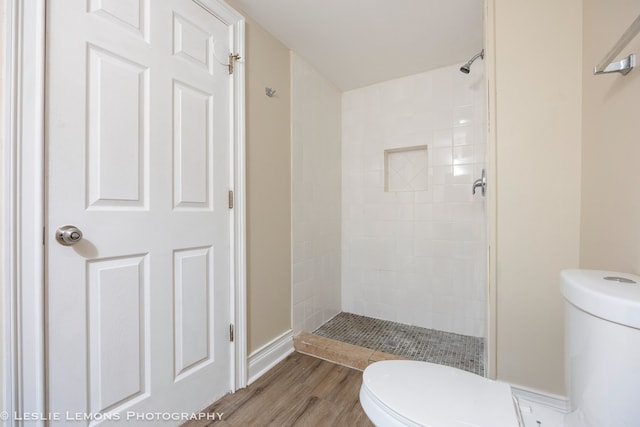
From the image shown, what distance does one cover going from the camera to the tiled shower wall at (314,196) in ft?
6.45

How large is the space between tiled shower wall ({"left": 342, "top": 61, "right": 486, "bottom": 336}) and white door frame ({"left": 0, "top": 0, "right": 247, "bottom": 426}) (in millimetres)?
2065

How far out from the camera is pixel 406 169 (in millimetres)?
2434

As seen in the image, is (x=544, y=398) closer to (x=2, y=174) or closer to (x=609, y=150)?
(x=609, y=150)

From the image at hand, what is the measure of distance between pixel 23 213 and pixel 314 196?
1.61 metres

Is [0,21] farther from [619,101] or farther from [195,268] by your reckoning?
[619,101]

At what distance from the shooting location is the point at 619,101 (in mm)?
914

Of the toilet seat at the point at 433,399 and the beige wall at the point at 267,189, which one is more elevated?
the beige wall at the point at 267,189

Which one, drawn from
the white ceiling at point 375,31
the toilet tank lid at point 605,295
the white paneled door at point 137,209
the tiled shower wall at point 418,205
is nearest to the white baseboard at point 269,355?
the white paneled door at point 137,209

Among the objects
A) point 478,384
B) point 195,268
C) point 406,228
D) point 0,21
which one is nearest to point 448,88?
point 406,228

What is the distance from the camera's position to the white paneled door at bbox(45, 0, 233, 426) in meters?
0.90

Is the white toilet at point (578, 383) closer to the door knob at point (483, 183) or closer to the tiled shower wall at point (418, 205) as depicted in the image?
the door knob at point (483, 183)

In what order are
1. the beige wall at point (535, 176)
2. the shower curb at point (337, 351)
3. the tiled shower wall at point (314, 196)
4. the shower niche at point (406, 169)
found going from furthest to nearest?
the shower niche at point (406, 169)
the tiled shower wall at point (314, 196)
the shower curb at point (337, 351)
the beige wall at point (535, 176)

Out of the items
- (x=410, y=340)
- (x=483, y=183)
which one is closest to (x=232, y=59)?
(x=483, y=183)

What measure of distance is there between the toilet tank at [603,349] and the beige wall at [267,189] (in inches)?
54.5
